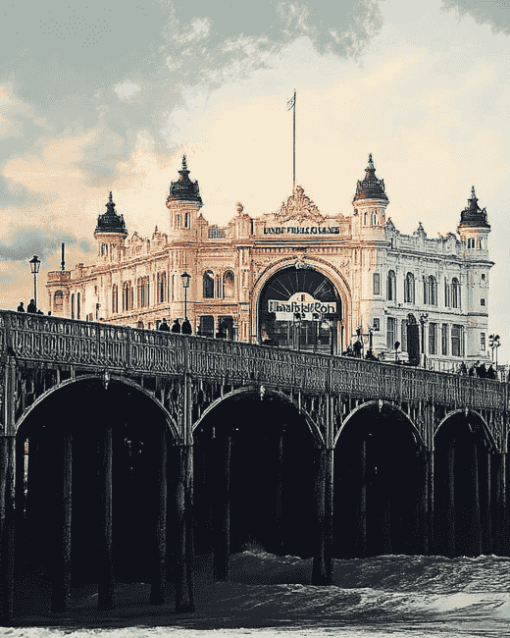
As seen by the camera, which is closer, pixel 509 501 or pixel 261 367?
pixel 261 367

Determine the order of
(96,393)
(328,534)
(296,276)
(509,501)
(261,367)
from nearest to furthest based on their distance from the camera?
1. (96,393)
2. (261,367)
3. (328,534)
4. (509,501)
5. (296,276)

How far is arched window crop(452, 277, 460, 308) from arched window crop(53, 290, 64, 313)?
33.8 m

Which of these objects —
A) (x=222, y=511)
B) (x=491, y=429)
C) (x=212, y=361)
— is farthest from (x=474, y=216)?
(x=212, y=361)

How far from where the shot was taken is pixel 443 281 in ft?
408

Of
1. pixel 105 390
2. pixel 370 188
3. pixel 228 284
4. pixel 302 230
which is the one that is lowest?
pixel 105 390

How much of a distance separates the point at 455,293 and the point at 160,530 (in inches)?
3265

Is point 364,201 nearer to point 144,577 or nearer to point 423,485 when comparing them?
point 423,485

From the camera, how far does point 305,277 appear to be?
116 meters

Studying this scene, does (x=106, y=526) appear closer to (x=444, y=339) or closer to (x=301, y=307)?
(x=301, y=307)

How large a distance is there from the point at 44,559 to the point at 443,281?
7383 centimetres

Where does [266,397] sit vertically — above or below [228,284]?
below

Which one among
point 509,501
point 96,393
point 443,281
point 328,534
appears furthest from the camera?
point 443,281

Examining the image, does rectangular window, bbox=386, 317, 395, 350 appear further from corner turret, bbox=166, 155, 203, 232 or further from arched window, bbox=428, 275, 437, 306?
corner turret, bbox=166, 155, 203, 232

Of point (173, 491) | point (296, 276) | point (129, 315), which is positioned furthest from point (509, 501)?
point (129, 315)
